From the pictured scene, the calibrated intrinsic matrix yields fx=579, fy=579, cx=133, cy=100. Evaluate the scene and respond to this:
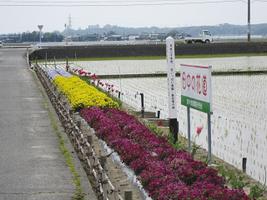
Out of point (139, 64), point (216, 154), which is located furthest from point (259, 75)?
point (216, 154)

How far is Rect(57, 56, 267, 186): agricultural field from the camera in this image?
1246 cm

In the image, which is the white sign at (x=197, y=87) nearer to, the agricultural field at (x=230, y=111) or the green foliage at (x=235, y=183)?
the green foliage at (x=235, y=183)

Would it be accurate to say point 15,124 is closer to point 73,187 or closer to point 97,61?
point 73,187

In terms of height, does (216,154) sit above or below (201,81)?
below

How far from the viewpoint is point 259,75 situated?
31.9 meters

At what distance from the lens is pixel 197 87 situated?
34.5 ft

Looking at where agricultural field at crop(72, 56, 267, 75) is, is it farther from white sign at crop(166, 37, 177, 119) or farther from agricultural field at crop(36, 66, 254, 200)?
white sign at crop(166, 37, 177, 119)

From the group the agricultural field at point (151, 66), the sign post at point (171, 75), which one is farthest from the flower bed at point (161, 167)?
the agricultural field at point (151, 66)

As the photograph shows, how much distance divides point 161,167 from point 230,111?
11.2 metres

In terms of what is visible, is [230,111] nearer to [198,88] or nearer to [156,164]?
[198,88]

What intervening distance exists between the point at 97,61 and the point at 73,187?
36.5 meters

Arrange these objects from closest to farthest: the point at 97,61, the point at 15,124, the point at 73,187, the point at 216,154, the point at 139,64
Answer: the point at 73,187 < the point at 216,154 < the point at 15,124 < the point at 139,64 < the point at 97,61

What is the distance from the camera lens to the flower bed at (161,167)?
6808 mm

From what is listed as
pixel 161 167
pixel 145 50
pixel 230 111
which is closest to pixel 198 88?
pixel 161 167
